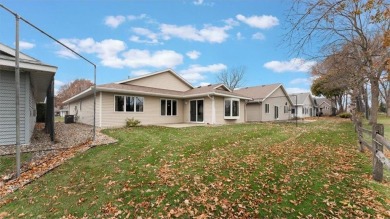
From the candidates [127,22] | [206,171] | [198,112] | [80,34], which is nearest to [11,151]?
[206,171]

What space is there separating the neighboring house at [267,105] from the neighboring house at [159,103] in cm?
407

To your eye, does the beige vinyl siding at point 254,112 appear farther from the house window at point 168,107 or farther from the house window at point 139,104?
the house window at point 139,104

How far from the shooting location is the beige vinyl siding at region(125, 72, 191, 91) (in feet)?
64.0

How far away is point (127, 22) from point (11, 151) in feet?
34.1

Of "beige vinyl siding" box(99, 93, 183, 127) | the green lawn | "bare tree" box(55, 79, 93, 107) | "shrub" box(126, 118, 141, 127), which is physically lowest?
the green lawn

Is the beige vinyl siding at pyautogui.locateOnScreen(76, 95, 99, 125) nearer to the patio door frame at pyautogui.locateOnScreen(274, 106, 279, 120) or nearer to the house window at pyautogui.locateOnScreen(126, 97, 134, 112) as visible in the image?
the house window at pyautogui.locateOnScreen(126, 97, 134, 112)

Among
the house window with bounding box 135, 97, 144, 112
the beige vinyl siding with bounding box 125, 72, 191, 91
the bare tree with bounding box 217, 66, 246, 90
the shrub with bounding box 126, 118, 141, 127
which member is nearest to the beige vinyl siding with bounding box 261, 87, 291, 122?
the beige vinyl siding with bounding box 125, 72, 191, 91

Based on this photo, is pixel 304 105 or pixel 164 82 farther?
pixel 304 105

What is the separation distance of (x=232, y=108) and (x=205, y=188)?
16.4 meters

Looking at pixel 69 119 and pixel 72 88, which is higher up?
pixel 72 88

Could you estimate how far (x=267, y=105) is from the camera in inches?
1054

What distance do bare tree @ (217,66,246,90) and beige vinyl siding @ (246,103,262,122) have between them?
22122 mm

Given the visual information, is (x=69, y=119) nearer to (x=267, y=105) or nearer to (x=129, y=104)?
(x=129, y=104)

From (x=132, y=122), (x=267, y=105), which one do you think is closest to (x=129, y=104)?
(x=132, y=122)
